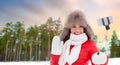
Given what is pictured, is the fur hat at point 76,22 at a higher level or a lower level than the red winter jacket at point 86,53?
higher

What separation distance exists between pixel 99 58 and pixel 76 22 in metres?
0.46

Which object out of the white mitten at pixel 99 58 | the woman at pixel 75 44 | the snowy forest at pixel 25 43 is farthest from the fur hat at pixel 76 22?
the snowy forest at pixel 25 43

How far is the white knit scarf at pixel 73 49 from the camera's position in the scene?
360 cm

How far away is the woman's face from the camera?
3.66m

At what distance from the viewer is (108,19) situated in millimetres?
4062

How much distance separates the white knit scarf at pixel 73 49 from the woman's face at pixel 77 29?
0.05 meters

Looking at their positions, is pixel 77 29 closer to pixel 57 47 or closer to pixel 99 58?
pixel 57 47

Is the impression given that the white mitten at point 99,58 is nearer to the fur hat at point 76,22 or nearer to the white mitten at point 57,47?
the fur hat at point 76,22

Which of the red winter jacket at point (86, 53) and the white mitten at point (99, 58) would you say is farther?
the red winter jacket at point (86, 53)

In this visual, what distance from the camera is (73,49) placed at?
368cm

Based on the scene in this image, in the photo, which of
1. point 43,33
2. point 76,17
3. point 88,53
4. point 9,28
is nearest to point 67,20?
point 76,17

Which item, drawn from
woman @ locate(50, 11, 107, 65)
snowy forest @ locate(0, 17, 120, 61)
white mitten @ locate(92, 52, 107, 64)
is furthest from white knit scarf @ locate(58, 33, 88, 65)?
snowy forest @ locate(0, 17, 120, 61)

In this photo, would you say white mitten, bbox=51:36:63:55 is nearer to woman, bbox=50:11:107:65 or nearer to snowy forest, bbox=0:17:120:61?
woman, bbox=50:11:107:65

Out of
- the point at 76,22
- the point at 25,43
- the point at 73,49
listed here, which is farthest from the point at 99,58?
the point at 25,43
